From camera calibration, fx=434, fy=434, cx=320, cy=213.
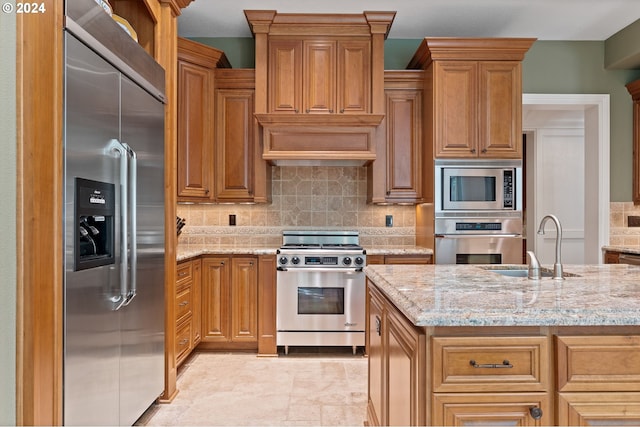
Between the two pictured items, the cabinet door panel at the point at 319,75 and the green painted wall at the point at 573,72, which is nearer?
the cabinet door panel at the point at 319,75

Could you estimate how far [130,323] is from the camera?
83.3 inches

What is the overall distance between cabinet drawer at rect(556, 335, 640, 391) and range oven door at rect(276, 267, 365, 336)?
7.96 ft

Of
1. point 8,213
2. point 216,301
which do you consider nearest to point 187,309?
point 216,301

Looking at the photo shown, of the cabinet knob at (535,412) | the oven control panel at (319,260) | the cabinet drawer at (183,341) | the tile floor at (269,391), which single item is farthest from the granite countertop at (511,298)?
the cabinet drawer at (183,341)

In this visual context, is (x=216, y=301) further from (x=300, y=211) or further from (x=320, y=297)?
(x=300, y=211)

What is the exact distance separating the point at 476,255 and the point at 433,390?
2661 mm

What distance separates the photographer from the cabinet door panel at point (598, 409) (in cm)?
124

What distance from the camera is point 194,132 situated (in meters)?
3.72

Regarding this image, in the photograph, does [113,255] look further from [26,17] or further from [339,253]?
[339,253]

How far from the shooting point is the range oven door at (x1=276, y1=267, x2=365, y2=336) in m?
3.65

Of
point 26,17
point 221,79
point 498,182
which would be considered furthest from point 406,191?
point 26,17

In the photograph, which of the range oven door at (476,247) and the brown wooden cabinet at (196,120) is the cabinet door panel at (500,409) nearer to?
the range oven door at (476,247)

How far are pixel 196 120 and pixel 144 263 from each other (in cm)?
182

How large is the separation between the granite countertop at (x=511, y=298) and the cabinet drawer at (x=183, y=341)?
70.5 inches
